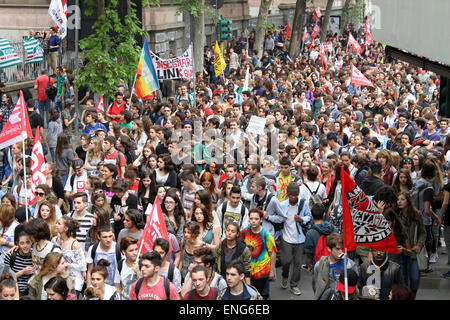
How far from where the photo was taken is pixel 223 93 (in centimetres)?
1911

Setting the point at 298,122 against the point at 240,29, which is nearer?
the point at 298,122

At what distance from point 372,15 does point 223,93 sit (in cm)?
487

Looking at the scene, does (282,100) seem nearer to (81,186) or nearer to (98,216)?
(81,186)

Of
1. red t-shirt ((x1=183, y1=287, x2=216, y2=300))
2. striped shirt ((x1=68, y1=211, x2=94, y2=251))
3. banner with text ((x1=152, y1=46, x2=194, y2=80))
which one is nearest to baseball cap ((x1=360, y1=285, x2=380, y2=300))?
red t-shirt ((x1=183, y1=287, x2=216, y2=300))

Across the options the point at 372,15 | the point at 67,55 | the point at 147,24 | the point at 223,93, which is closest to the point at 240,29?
the point at 147,24

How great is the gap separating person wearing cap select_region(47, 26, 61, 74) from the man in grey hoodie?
14776 millimetres

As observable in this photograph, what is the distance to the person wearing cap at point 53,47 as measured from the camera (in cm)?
2248

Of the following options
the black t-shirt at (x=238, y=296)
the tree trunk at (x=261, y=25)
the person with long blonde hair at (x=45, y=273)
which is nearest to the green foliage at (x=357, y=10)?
the tree trunk at (x=261, y=25)

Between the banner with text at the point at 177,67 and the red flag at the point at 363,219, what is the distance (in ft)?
34.2

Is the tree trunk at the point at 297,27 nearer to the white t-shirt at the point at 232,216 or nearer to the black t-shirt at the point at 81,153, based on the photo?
the black t-shirt at the point at 81,153

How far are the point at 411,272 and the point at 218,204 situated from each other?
294 cm

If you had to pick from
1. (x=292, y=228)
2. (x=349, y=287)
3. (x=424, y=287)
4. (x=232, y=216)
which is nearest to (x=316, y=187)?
(x=292, y=228)

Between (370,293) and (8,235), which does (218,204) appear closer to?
(8,235)

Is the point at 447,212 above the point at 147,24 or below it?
below
